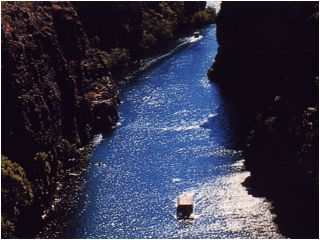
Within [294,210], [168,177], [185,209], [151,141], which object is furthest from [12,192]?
[294,210]

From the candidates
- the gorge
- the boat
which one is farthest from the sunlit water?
the boat

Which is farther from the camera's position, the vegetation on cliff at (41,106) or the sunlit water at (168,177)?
the vegetation on cliff at (41,106)

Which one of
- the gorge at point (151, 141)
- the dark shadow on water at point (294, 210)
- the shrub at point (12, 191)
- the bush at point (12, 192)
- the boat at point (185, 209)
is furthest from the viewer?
the boat at point (185, 209)

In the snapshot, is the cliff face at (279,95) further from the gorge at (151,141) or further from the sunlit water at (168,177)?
the sunlit water at (168,177)

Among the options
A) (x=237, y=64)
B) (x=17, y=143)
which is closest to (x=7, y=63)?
(x=17, y=143)

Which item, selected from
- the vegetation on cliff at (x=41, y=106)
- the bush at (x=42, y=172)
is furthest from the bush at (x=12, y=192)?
the bush at (x=42, y=172)

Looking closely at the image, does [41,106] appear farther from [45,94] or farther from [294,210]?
[294,210]
